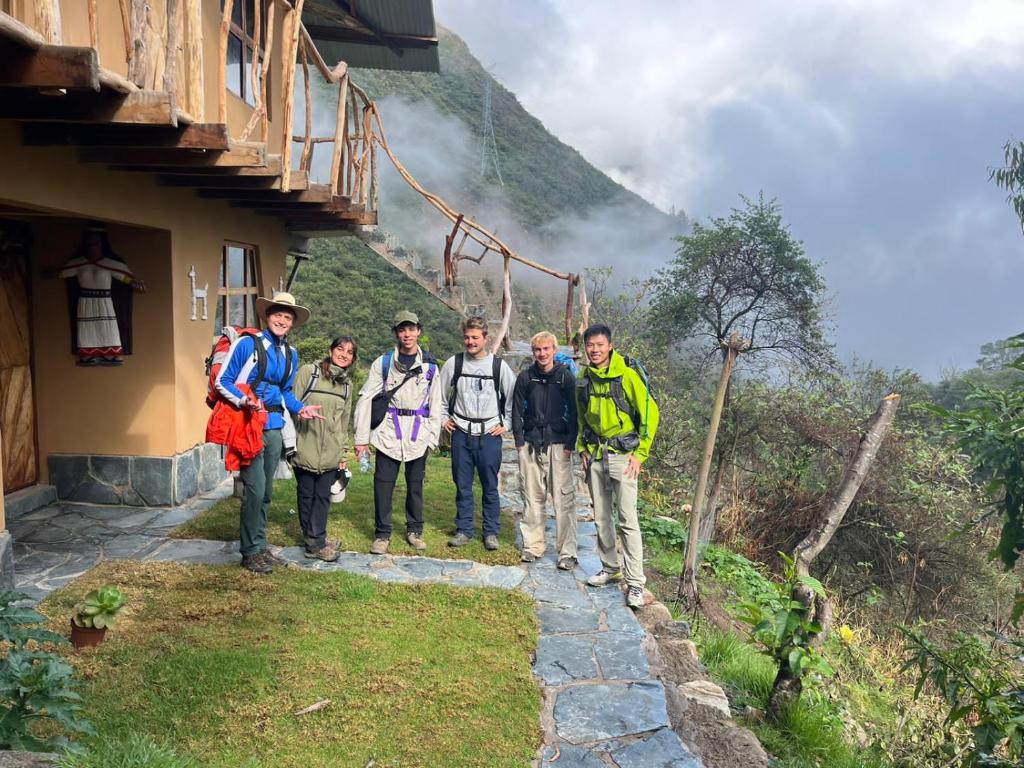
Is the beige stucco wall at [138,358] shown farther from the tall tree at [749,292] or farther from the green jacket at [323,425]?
the tall tree at [749,292]

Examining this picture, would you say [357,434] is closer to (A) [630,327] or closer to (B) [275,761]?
(B) [275,761]

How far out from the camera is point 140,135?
4.45 metres

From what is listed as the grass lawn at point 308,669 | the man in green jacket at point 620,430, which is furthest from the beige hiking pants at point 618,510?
the grass lawn at point 308,669

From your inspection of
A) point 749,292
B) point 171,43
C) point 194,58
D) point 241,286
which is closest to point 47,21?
point 171,43

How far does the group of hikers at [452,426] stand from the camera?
16.3 feet

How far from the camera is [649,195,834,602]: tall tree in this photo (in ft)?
54.3

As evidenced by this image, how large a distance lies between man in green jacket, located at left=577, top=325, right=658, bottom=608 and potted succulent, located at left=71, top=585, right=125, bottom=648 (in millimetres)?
3020

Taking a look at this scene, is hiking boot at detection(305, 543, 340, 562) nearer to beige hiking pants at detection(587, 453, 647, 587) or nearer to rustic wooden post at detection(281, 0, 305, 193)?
beige hiking pants at detection(587, 453, 647, 587)

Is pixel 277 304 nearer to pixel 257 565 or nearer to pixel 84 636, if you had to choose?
pixel 257 565

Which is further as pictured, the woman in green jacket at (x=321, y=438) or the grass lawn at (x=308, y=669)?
the woman in green jacket at (x=321, y=438)

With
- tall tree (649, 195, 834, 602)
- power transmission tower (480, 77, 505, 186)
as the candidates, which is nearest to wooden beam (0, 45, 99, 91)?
tall tree (649, 195, 834, 602)

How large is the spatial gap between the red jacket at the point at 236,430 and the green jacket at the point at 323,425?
0.48 metres

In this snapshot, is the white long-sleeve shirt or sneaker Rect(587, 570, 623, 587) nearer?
sneaker Rect(587, 570, 623, 587)

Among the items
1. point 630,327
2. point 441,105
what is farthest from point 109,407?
point 441,105
